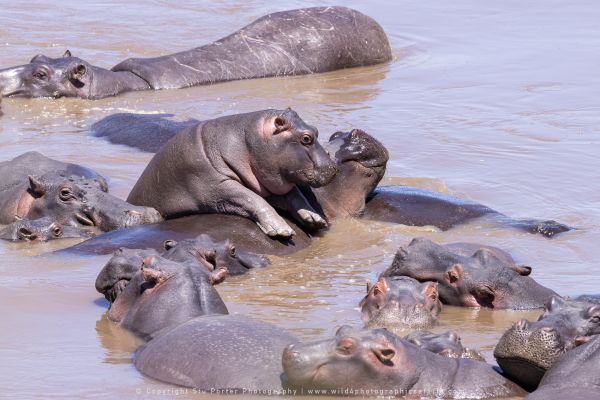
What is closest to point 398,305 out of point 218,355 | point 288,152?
point 218,355

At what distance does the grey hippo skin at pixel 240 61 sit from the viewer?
47.6 feet

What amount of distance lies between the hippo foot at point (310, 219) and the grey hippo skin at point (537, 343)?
302 cm

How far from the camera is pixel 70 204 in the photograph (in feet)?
30.3

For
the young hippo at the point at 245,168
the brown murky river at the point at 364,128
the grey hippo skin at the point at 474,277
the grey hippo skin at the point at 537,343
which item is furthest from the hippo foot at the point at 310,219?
the grey hippo skin at the point at 537,343

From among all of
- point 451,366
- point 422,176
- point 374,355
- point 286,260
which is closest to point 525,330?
point 451,366

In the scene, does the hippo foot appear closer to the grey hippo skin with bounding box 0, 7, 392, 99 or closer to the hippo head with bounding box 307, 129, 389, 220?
the hippo head with bounding box 307, 129, 389, 220

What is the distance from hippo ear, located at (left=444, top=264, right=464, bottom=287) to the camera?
7.39m

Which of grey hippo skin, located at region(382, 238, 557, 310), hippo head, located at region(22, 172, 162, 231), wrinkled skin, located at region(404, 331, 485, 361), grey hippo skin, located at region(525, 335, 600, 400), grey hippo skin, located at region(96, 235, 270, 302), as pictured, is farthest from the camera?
hippo head, located at region(22, 172, 162, 231)

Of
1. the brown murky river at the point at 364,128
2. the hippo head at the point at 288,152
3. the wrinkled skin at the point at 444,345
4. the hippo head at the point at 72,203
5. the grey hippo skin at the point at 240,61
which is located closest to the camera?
the wrinkled skin at the point at 444,345

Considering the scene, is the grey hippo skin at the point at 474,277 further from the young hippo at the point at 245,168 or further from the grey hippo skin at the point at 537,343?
the grey hippo skin at the point at 537,343

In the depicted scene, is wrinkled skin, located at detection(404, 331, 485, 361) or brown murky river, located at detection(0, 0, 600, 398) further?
brown murky river, located at detection(0, 0, 600, 398)

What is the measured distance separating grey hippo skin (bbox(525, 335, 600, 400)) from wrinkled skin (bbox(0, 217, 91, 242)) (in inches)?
166

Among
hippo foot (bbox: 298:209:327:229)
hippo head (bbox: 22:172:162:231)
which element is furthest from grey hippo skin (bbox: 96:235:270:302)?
hippo head (bbox: 22:172:162:231)

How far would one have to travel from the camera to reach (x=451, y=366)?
5703 millimetres
